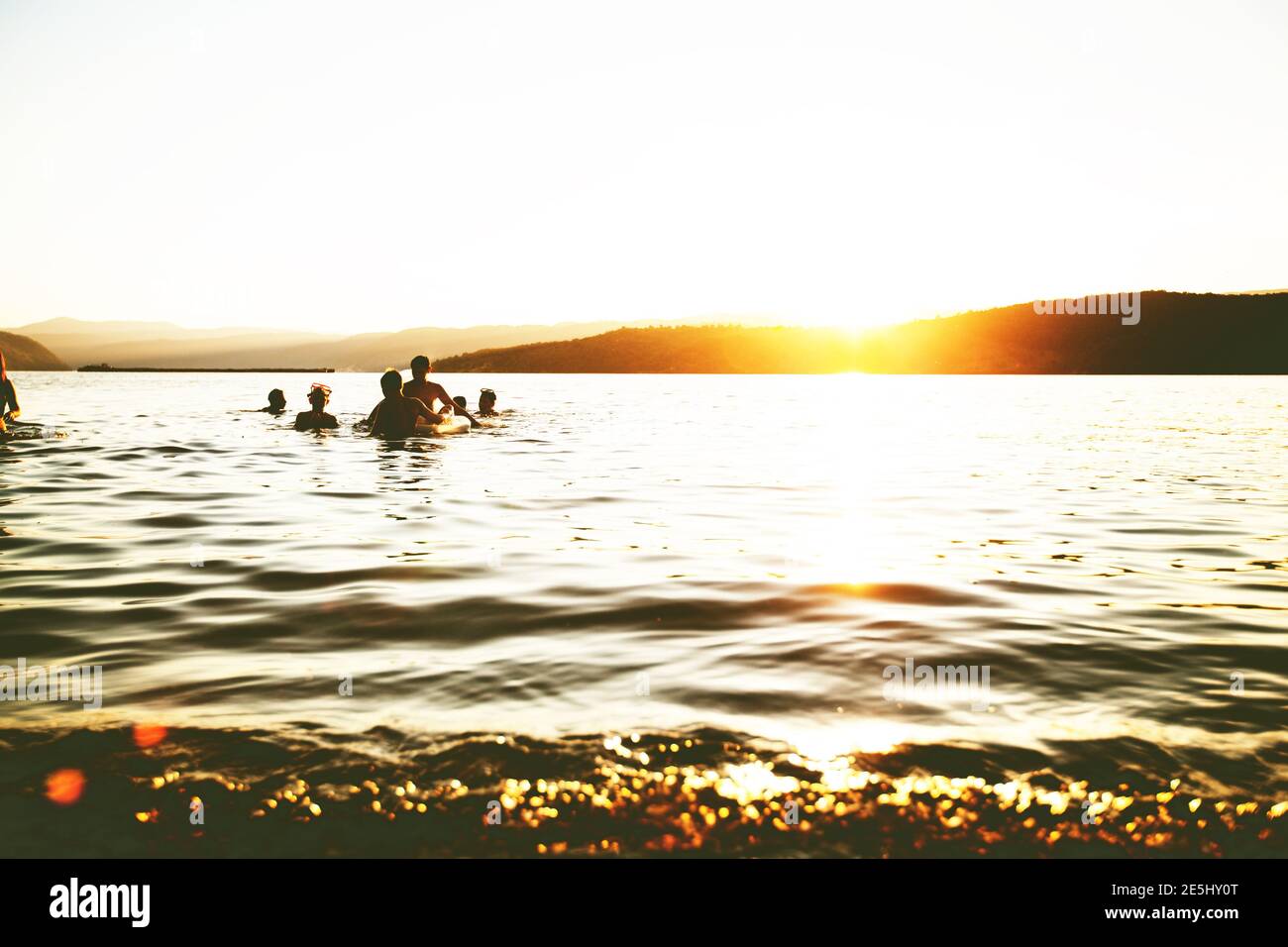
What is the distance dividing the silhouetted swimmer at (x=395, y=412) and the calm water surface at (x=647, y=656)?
8.95 m

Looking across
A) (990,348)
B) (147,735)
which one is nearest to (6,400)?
(147,735)

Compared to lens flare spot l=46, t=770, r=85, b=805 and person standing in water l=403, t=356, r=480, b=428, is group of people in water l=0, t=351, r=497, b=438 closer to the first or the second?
person standing in water l=403, t=356, r=480, b=428

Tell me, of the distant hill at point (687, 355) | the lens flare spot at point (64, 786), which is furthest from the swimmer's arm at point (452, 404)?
the distant hill at point (687, 355)

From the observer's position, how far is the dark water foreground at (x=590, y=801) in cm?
362

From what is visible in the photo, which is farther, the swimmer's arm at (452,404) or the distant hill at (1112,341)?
the distant hill at (1112,341)

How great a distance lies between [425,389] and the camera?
26.4 meters

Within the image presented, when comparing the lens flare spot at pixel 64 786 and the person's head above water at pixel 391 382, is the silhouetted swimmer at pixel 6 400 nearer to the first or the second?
the person's head above water at pixel 391 382

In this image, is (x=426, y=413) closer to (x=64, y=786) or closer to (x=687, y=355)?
(x=64, y=786)
